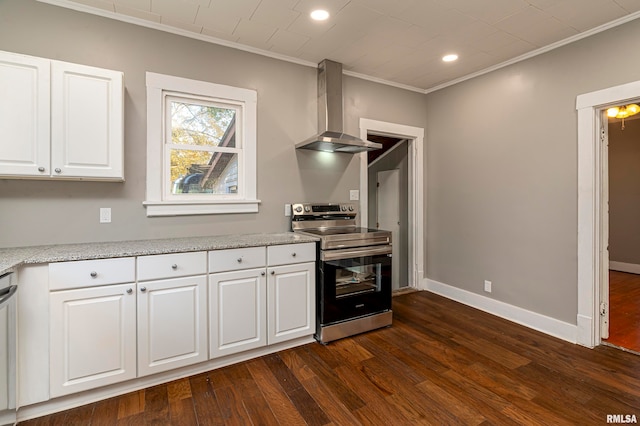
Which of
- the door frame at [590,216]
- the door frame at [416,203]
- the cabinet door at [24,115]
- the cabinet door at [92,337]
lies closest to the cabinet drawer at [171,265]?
A: the cabinet door at [92,337]

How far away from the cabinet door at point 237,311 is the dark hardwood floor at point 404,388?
19cm

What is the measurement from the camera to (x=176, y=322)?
222 cm

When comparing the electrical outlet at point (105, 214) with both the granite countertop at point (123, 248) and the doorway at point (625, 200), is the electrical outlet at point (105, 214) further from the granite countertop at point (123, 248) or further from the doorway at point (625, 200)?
the doorway at point (625, 200)

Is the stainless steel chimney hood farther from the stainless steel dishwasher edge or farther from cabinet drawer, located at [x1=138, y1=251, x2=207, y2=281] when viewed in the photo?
the stainless steel dishwasher edge

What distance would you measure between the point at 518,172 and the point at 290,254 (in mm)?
2488

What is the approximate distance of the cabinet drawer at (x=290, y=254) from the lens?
2594 mm

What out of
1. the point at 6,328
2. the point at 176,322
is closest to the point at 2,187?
the point at 6,328

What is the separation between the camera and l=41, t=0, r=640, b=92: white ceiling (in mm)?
2326

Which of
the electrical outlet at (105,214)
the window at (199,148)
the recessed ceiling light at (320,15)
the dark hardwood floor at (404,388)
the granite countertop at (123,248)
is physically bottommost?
the dark hardwood floor at (404,388)

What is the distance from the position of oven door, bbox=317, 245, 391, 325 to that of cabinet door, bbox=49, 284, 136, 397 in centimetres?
146

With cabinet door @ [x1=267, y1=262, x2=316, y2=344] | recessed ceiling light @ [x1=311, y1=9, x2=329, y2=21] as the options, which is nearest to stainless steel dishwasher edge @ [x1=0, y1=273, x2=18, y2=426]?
cabinet door @ [x1=267, y1=262, x2=316, y2=344]

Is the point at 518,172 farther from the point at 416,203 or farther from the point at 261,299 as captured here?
the point at 261,299

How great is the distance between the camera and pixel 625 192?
17.4 feet

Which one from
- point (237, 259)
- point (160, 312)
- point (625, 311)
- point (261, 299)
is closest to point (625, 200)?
point (625, 311)
